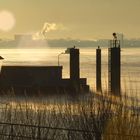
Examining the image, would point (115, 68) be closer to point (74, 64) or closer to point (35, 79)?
point (74, 64)

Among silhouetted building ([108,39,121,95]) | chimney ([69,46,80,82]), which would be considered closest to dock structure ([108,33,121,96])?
silhouetted building ([108,39,121,95])

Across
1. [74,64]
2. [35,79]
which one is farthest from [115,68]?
[35,79]

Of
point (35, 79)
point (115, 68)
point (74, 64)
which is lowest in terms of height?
point (35, 79)

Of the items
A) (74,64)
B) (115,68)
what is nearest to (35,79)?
(74,64)

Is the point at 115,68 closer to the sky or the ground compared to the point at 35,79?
closer to the sky

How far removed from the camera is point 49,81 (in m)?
40.9

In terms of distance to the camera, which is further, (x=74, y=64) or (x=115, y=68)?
(x=74, y=64)

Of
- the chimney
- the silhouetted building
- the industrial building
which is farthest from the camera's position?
the chimney

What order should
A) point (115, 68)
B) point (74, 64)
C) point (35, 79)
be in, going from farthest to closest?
point (74, 64)
point (35, 79)
point (115, 68)

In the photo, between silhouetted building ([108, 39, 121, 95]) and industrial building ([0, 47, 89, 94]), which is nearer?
silhouetted building ([108, 39, 121, 95])

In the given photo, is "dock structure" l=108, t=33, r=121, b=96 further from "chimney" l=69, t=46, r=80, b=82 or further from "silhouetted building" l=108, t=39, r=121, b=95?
"chimney" l=69, t=46, r=80, b=82

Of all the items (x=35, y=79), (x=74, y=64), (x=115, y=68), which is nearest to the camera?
(x=115, y=68)

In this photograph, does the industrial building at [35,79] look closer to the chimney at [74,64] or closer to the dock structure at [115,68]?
the chimney at [74,64]

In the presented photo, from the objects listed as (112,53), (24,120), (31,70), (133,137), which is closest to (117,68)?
(112,53)
